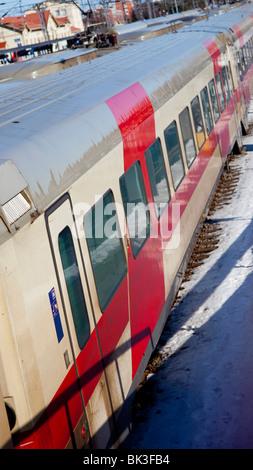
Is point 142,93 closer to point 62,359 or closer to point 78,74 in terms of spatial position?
point 78,74

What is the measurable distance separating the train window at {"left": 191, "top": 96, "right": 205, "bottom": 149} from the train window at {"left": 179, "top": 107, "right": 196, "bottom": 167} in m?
0.42

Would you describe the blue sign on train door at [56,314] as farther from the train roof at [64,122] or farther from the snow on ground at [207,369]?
the snow on ground at [207,369]

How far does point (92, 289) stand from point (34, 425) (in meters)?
1.18

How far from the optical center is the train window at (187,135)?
7961 mm

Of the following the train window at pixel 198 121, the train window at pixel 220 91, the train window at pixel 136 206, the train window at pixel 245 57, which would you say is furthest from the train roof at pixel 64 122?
the train window at pixel 245 57

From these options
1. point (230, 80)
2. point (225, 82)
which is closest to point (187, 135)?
point (225, 82)

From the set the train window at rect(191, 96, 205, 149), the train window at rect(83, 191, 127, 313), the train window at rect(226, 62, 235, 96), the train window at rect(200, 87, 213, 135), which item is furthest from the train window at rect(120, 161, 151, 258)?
the train window at rect(226, 62, 235, 96)

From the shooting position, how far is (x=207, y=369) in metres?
6.14

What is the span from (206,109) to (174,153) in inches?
118

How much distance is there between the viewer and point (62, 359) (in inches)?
134

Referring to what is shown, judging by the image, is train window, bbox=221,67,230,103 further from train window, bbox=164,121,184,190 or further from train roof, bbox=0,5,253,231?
train window, bbox=164,121,184,190

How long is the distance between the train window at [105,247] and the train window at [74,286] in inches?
12.0

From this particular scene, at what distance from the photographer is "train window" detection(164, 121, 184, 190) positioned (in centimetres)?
700

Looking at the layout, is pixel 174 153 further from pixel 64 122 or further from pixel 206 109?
pixel 64 122
